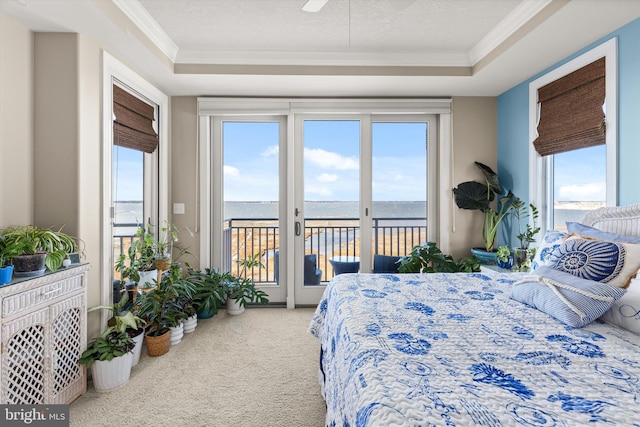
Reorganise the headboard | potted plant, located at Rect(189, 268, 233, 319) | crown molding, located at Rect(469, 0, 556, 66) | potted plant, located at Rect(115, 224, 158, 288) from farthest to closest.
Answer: potted plant, located at Rect(189, 268, 233, 319) < potted plant, located at Rect(115, 224, 158, 288) < crown molding, located at Rect(469, 0, 556, 66) < the headboard

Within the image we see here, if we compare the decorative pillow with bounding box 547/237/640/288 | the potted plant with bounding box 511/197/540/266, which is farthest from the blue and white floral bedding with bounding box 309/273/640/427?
the potted plant with bounding box 511/197/540/266

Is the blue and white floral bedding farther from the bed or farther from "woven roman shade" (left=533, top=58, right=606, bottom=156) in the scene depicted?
"woven roman shade" (left=533, top=58, right=606, bottom=156)

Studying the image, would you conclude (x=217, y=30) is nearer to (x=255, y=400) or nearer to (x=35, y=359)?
(x=35, y=359)

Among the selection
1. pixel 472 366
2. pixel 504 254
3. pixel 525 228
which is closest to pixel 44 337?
pixel 472 366

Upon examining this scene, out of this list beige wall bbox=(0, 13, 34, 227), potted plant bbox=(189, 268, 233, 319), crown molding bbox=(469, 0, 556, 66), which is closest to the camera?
beige wall bbox=(0, 13, 34, 227)

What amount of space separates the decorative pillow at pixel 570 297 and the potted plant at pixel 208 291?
257 centimetres

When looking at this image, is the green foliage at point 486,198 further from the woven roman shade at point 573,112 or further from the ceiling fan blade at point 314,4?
the ceiling fan blade at point 314,4

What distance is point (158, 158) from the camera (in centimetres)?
320

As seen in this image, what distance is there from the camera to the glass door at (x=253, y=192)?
3.56 metres

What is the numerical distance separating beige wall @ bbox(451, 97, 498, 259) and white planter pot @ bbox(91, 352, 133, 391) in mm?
3265

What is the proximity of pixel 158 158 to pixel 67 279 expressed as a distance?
1666 millimetres

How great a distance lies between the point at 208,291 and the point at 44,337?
4.72ft

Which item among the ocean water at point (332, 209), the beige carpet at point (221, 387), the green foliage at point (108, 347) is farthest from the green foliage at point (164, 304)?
the ocean water at point (332, 209)

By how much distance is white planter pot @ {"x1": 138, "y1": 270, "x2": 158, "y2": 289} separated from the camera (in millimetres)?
2598
